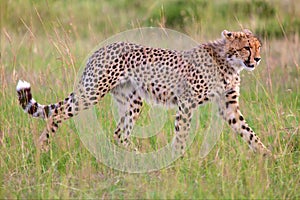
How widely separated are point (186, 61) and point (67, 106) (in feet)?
2.72

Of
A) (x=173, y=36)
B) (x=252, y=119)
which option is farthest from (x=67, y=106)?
(x=173, y=36)

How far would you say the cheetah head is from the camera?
437cm

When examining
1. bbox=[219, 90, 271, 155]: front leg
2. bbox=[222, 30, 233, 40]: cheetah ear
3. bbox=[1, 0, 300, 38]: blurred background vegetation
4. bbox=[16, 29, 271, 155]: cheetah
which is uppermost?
bbox=[1, 0, 300, 38]: blurred background vegetation

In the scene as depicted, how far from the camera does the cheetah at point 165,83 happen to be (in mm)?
4398

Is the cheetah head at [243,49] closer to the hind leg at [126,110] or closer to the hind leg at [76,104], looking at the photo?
the hind leg at [126,110]

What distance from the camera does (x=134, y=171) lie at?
402cm

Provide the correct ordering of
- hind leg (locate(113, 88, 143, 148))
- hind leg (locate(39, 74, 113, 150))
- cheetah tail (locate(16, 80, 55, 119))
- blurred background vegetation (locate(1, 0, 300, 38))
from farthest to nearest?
blurred background vegetation (locate(1, 0, 300, 38)), hind leg (locate(113, 88, 143, 148)), hind leg (locate(39, 74, 113, 150)), cheetah tail (locate(16, 80, 55, 119))

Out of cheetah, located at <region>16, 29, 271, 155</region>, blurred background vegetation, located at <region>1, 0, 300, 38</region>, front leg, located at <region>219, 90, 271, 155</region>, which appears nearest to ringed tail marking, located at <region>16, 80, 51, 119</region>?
cheetah, located at <region>16, 29, 271, 155</region>

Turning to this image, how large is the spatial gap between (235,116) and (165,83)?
509 millimetres

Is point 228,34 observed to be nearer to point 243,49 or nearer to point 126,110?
point 243,49

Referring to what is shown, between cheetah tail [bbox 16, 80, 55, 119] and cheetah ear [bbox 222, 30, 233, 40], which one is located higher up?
cheetah ear [bbox 222, 30, 233, 40]

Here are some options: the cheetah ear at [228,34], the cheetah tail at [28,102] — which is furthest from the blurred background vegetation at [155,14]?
the cheetah tail at [28,102]

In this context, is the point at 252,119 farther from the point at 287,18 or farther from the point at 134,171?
the point at 287,18

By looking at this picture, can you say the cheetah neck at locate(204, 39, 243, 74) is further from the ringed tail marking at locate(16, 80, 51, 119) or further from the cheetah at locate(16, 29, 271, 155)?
the ringed tail marking at locate(16, 80, 51, 119)
